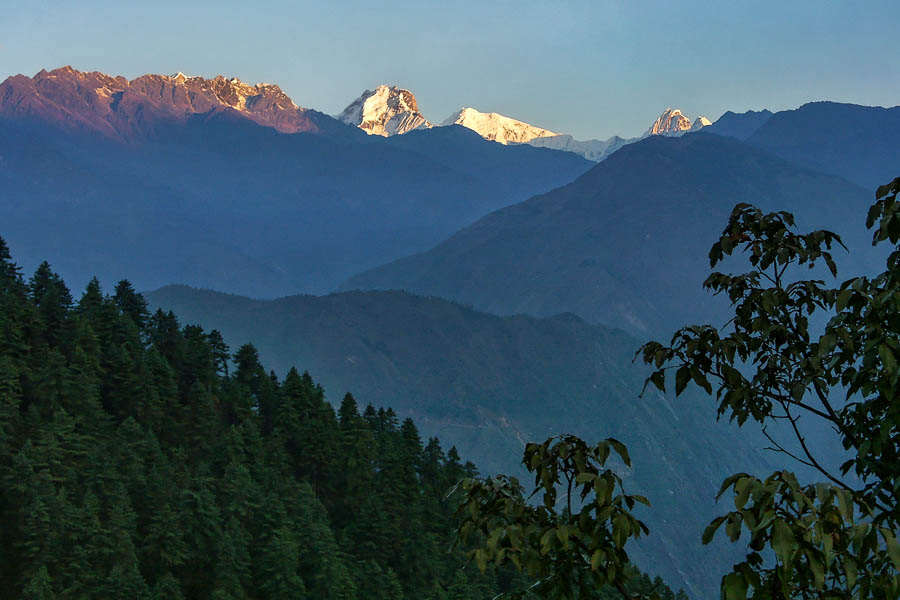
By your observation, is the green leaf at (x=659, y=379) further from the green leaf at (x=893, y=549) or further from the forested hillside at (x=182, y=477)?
the forested hillside at (x=182, y=477)

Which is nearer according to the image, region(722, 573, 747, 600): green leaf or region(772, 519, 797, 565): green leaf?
region(772, 519, 797, 565): green leaf

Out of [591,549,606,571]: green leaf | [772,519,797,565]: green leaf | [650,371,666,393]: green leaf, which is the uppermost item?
[650,371,666,393]: green leaf

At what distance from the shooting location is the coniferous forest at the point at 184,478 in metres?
66.1

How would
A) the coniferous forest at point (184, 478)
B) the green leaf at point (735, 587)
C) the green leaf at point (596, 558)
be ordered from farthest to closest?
the coniferous forest at point (184, 478) → the green leaf at point (596, 558) → the green leaf at point (735, 587)

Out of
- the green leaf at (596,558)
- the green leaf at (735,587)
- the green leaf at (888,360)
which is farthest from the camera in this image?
the green leaf at (888,360)

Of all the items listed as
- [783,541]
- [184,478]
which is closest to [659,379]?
[783,541]

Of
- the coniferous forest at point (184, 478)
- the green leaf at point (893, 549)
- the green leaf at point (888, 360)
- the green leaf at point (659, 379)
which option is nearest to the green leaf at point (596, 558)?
the green leaf at point (659, 379)

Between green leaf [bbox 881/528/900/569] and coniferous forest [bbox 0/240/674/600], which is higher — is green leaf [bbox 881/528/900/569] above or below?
below

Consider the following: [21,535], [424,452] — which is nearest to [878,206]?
[21,535]

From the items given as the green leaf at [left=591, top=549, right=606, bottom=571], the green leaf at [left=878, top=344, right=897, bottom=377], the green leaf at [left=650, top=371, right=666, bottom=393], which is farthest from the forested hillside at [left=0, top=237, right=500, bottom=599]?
the green leaf at [left=878, top=344, right=897, bottom=377]

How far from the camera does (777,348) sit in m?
12.0

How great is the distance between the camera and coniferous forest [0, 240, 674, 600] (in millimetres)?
66062

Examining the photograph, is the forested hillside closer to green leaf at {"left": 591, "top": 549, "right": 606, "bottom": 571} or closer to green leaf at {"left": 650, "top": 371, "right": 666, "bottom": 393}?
green leaf at {"left": 650, "top": 371, "right": 666, "bottom": 393}

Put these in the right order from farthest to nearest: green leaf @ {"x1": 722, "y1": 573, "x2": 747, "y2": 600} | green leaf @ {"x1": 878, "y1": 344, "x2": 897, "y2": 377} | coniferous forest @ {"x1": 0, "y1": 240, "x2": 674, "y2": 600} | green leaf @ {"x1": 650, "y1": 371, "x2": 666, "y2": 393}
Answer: coniferous forest @ {"x1": 0, "y1": 240, "x2": 674, "y2": 600} < green leaf @ {"x1": 650, "y1": 371, "x2": 666, "y2": 393} < green leaf @ {"x1": 878, "y1": 344, "x2": 897, "y2": 377} < green leaf @ {"x1": 722, "y1": 573, "x2": 747, "y2": 600}
